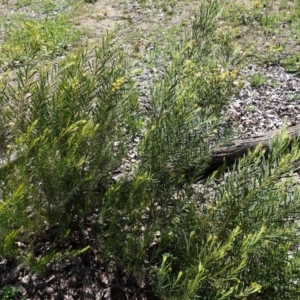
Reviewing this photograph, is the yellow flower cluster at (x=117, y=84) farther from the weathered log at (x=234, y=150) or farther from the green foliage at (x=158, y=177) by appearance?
the weathered log at (x=234, y=150)

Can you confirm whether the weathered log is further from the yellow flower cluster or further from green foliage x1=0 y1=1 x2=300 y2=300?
the yellow flower cluster

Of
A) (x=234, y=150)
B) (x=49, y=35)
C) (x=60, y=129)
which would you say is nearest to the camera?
(x=60, y=129)

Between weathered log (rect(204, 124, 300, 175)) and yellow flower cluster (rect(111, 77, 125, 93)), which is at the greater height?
yellow flower cluster (rect(111, 77, 125, 93))

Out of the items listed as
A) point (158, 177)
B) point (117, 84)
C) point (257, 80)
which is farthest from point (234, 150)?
point (257, 80)

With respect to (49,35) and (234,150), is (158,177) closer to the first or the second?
(234,150)

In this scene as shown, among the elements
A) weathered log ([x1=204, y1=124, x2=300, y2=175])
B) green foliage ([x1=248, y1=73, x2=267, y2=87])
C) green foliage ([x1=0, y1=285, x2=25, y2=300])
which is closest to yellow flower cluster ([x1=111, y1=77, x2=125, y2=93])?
green foliage ([x1=0, y1=285, x2=25, y2=300])

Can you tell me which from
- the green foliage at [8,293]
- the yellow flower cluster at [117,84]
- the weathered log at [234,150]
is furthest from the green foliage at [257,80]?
the green foliage at [8,293]

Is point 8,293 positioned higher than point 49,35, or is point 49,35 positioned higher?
point 49,35

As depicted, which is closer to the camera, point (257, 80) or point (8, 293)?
point (8, 293)

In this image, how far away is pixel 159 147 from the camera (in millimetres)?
3064

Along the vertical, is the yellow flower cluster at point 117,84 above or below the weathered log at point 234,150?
above

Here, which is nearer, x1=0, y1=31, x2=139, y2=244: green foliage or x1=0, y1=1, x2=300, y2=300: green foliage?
x1=0, y1=1, x2=300, y2=300: green foliage

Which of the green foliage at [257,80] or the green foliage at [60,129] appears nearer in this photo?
the green foliage at [60,129]

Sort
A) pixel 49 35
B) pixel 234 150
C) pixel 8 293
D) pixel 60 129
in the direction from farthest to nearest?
pixel 49 35 → pixel 234 150 → pixel 8 293 → pixel 60 129
